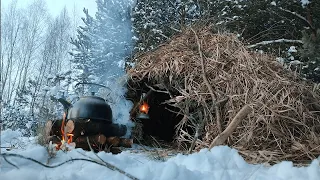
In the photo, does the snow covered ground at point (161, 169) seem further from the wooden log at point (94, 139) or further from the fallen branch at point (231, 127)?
the wooden log at point (94, 139)

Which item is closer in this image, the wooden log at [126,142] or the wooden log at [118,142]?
the wooden log at [118,142]

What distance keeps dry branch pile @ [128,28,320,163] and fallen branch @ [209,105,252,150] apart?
0.38ft

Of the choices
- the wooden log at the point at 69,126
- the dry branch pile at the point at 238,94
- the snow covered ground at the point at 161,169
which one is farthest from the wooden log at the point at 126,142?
the snow covered ground at the point at 161,169

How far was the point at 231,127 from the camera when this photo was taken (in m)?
3.39

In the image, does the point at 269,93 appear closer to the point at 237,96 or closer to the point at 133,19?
the point at 237,96

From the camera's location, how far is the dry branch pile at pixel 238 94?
3.47 metres

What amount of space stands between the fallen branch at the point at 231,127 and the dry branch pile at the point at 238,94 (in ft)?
0.38

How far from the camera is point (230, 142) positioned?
11.9 ft

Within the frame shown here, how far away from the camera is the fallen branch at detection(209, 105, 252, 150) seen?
3348mm

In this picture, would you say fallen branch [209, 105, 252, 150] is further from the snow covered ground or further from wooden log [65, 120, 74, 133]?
wooden log [65, 120, 74, 133]

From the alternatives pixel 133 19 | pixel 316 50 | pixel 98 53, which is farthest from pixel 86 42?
pixel 316 50

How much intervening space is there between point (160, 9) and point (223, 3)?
11.3 feet

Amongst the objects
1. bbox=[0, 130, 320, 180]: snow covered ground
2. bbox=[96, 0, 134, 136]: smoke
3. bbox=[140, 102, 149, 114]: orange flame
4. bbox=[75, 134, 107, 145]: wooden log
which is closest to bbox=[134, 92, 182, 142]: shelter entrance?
bbox=[140, 102, 149, 114]: orange flame

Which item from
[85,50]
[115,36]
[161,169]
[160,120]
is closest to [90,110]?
[160,120]
